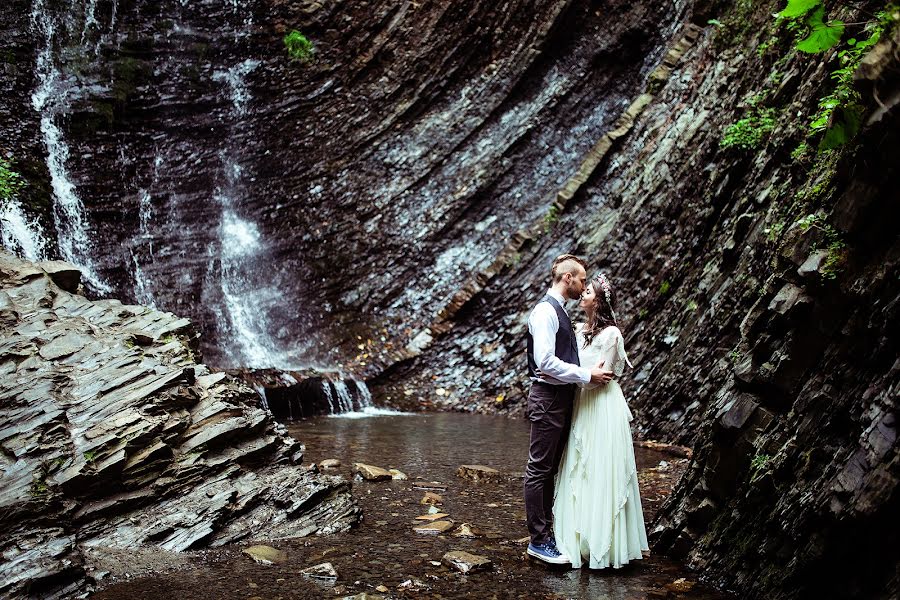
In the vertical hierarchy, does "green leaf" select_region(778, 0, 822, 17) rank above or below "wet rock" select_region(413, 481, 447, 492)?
above

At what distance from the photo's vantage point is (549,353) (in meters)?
4.44

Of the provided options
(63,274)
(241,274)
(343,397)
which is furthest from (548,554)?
(241,274)

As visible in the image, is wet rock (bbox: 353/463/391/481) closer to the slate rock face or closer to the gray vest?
the slate rock face

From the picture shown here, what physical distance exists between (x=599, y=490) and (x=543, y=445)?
463 mm

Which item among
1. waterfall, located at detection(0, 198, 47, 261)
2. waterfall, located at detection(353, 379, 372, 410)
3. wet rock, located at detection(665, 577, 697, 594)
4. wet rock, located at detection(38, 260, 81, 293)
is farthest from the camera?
waterfall, located at detection(353, 379, 372, 410)

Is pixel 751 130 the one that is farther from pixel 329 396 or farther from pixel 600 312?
pixel 329 396

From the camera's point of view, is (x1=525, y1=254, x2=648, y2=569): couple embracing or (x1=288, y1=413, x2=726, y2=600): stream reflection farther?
(x1=525, y1=254, x2=648, y2=569): couple embracing

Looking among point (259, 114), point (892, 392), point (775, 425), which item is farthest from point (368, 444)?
point (259, 114)

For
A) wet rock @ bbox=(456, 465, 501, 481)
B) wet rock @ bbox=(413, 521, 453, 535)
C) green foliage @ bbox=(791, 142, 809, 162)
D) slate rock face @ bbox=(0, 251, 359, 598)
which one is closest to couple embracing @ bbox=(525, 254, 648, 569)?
wet rock @ bbox=(413, 521, 453, 535)

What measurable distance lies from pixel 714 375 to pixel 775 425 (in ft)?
13.0

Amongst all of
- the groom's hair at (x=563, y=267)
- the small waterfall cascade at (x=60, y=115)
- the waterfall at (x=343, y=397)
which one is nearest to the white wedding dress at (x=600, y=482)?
the groom's hair at (x=563, y=267)

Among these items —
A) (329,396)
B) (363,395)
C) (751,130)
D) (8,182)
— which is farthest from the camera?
(363,395)

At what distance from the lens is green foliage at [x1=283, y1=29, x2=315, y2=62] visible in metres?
18.0

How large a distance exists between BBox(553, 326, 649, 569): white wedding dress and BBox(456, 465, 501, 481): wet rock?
2690mm
